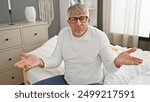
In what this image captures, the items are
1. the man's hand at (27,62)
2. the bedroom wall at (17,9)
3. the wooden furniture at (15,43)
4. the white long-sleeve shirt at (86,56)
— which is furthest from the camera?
the bedroom wall at (17,9)

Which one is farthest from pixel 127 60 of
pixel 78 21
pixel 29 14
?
pixel 29 14

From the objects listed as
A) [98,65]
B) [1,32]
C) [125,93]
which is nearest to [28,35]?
[1,32]

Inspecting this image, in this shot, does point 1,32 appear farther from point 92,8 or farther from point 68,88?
point 92,8

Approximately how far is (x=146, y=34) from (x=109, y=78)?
5.36 ft

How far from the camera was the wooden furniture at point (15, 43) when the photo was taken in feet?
7.05

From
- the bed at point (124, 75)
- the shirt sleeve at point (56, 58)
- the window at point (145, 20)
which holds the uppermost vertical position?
the window at point (145, 20)

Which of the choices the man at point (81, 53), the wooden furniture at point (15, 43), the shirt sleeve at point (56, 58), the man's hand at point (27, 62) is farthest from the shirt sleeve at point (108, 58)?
the wooden furniture at point (15, 43)

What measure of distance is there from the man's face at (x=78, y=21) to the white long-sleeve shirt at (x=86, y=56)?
0.06 metres

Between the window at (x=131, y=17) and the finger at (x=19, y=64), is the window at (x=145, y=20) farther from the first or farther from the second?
the finger at (x=19, y=64)

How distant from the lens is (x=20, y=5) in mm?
2582

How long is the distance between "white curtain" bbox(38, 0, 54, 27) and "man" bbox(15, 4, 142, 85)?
4.84 feet

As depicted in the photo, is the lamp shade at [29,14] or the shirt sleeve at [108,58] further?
the lamp shade at [29,14]

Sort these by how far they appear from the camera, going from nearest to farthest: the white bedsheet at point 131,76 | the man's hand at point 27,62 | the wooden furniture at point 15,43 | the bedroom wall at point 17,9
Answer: the man's hand at point 27,62 < the white bedsheet at point 131,76 < the wooden furniture at point 15,43 < the bedroom wall at point 17,9

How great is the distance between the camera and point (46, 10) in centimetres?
289
